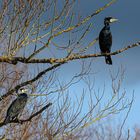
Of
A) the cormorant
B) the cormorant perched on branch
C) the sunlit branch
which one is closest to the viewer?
the sunlit branch

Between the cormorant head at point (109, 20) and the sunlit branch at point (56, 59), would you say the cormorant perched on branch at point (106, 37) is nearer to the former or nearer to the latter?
the cormorant head at point (109, 20)

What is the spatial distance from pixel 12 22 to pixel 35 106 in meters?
3.59

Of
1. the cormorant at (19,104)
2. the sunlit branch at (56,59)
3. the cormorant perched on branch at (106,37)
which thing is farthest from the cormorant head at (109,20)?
the sunlit branch at (56,59)

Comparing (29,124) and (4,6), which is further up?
(4,6)

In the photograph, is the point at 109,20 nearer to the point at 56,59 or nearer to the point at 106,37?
the point at 106,37

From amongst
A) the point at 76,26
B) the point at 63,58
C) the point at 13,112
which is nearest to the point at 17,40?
the point at 76,26

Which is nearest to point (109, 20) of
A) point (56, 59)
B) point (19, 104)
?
point (19, 104)

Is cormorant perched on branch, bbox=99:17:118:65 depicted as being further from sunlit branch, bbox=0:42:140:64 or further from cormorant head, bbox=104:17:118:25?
sunlit branch, bbox=0:42:140:64

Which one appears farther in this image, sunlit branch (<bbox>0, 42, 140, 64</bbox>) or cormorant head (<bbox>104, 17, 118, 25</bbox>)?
cormorant head (<bbox>104, 17, 118, 25</bbox>)

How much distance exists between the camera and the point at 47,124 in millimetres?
9219

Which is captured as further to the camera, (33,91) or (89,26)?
(33,91)

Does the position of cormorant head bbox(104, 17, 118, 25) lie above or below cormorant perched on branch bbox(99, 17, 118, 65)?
above

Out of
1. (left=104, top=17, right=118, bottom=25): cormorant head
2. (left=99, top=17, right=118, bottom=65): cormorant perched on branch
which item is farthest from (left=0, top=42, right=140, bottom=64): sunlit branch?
(left=104, top=17, right=118, bottom=25): cormorant head

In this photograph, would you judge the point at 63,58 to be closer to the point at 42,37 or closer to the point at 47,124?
the point at 42,37
